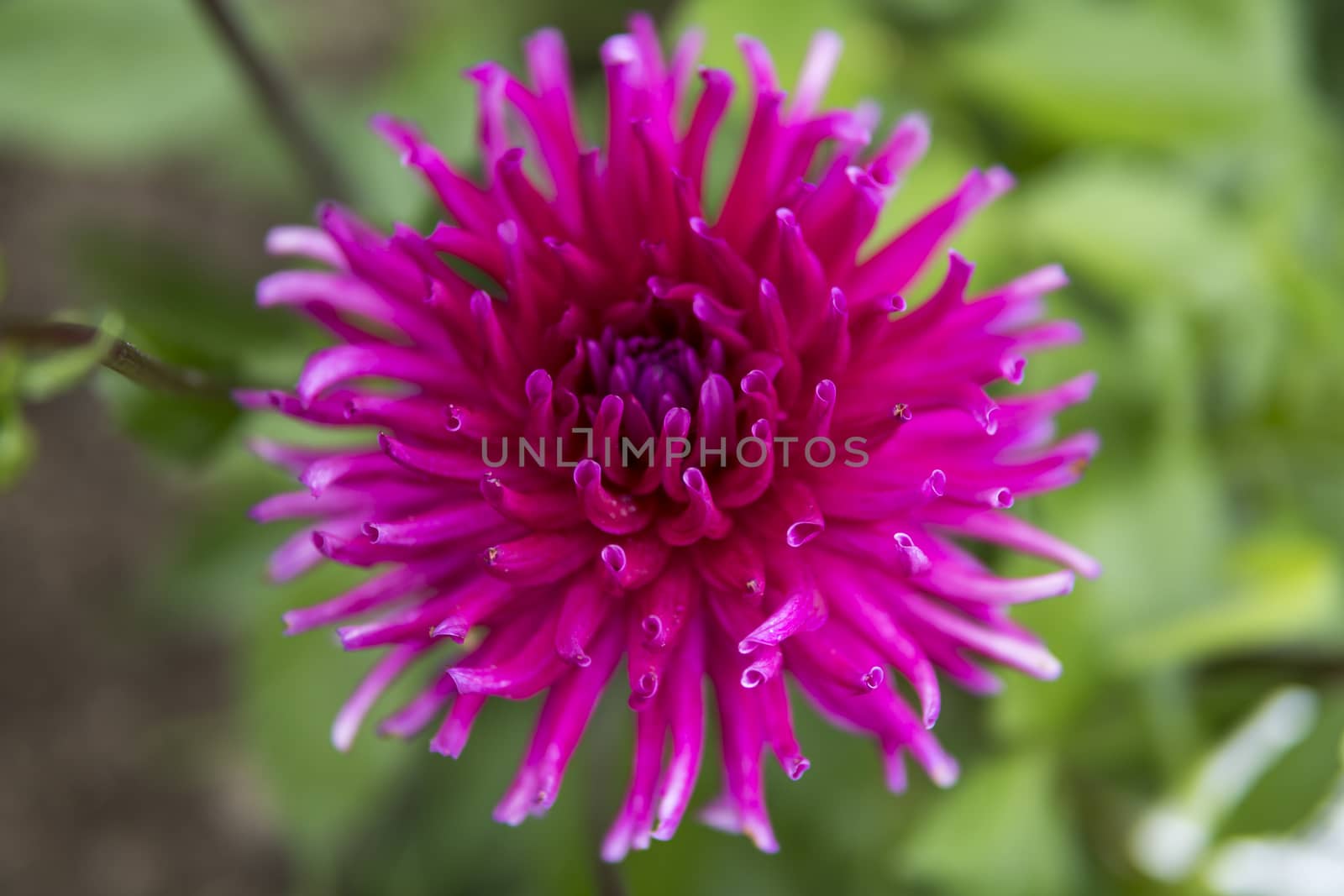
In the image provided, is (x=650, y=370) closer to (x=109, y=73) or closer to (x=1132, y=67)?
(x=1132, y=67)

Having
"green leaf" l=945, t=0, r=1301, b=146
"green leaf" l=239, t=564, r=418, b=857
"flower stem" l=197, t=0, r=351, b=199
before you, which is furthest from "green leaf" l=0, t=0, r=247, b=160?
"green leaf" l=945, t=0, r=1301, b=146

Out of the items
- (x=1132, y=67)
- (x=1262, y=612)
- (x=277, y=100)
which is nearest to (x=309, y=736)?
(x=277, y=100)

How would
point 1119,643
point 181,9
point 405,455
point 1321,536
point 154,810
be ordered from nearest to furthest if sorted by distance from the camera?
point 405,455 < point 1119,643 < point 1321,536 < point 181,9 < point 154,810

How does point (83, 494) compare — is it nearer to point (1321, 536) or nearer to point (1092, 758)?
point (1092, 758)

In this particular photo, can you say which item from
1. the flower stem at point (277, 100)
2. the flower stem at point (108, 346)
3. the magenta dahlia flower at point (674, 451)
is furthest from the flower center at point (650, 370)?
the flower stem at point (277, 100)

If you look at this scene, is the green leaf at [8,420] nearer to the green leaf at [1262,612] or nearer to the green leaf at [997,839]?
the green leaf at [997,839]

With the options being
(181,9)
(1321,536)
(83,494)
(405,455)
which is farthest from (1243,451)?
(83,494)

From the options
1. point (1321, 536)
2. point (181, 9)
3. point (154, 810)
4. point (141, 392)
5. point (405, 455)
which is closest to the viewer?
point (405, 455)
